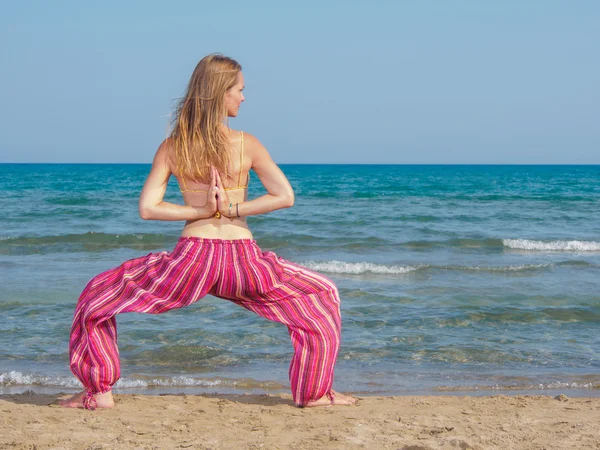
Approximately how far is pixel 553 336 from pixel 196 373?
3336mm

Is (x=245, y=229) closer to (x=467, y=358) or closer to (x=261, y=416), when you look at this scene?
(x=261, y=416)

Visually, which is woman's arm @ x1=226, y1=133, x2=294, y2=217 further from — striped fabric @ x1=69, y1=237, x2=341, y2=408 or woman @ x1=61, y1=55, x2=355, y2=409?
striped fabric @ x1=69, y1=237, x2=341, y2=408

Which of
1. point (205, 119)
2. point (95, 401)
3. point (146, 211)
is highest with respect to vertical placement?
point (205, 119)

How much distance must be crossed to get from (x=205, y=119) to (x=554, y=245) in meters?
11.9

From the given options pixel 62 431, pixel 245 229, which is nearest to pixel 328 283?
pixel 245 229

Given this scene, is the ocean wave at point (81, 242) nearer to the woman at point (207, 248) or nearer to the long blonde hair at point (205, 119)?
the woman at point (207, 248)

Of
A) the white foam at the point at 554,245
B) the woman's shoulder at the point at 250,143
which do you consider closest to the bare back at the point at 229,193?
the woman's shoulder at the point at 250,143

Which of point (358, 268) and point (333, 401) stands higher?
point (333, 401)

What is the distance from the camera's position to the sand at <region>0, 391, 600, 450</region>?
12.2 ft

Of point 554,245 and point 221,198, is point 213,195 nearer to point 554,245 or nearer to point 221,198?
point 221,198

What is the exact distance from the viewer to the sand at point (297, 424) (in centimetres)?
372

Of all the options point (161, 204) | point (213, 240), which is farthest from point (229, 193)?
point (161, 204)

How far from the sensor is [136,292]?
13.1 feet

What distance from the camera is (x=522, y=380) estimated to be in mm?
5555
